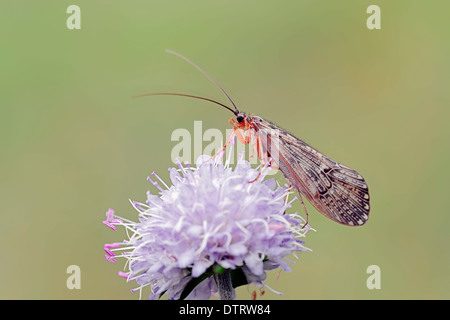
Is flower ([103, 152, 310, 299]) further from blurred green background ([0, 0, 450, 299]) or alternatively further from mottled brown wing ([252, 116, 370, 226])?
blurred green background ([0, 0, 450, 299])

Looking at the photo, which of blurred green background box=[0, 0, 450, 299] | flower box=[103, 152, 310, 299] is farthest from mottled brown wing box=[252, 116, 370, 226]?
blurred green background box=[0, 0, 450, 299]

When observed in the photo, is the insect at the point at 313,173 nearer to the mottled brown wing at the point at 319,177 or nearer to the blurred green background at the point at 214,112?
the mottled brown wing at the point at 319,177

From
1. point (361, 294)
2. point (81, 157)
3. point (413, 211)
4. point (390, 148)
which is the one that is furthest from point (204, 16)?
point (361, 294)

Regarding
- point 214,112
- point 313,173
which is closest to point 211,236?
point 313,173

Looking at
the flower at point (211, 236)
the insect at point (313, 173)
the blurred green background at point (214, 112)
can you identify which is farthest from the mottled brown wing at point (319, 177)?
the blurred green background at point (214, 112)

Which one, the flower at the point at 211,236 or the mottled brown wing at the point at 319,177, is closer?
the flower at the point at 211,236

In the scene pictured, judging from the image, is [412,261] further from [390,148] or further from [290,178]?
[290,178]
